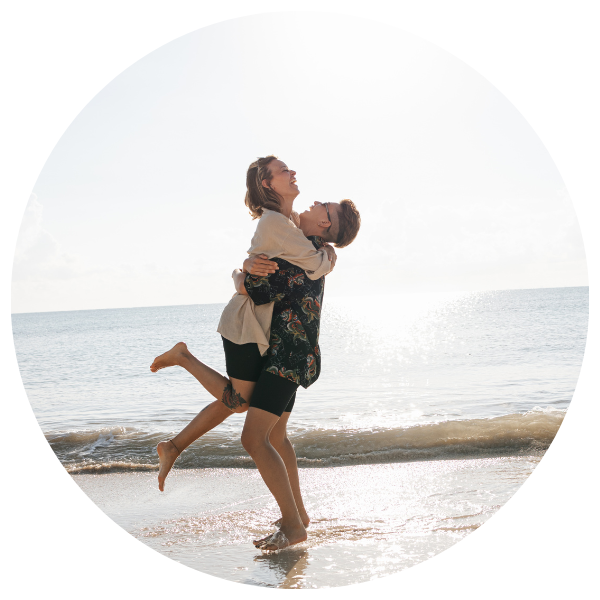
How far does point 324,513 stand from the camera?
12.1ft

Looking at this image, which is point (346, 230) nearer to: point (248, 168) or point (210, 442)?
point (248, 168)

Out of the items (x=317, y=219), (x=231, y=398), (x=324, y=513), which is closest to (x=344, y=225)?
(x=317, y=219)

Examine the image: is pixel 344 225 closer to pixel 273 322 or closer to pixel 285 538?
pixel 273 322

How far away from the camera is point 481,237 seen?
48469 mm

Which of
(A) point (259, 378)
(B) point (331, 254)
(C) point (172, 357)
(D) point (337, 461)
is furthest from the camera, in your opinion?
(D) point (337, 461)

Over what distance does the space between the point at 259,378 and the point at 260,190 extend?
3.22 feet

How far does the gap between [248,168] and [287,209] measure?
1.04 ft

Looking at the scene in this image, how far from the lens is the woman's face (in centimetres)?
297

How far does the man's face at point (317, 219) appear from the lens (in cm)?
308

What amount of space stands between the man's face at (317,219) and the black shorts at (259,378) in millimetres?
705

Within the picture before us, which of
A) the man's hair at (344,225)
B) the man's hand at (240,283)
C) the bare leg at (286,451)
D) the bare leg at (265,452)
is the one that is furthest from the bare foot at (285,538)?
the man's hair at (344,225)

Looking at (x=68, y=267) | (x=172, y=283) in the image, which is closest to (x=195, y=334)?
(x=172, y=283)

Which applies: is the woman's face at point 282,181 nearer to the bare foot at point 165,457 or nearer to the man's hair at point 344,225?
the man's hair at point 344,225

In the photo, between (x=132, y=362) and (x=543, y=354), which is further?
(x=132, y=362)
